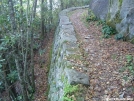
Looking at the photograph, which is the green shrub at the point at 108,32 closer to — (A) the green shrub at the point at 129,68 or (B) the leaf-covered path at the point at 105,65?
(B) the leaf-covered path at the point at 105,65

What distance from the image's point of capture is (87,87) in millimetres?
5246

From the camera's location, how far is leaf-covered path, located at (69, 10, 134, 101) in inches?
197

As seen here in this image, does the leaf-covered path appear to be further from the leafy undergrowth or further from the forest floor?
the leafy undergrowth

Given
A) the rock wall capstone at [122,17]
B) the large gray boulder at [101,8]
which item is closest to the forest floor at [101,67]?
the rock wall capstone at [122,17]

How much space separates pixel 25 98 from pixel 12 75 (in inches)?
53.6

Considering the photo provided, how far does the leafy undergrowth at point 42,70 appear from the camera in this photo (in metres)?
→ 9.25

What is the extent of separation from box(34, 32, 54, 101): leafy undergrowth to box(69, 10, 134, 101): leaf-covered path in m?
2.96

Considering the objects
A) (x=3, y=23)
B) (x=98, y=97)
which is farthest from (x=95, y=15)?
(x=98, y=97)

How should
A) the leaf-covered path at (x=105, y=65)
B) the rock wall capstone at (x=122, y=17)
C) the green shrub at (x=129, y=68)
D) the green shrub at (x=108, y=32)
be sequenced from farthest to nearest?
the green shrub at (x=108, y=32), the rock wall capstone at (x=122, y=17), the green shrub at (x=129, y=68), the leaf-covered path at (x=105, y=65)

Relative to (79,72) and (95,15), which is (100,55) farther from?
(95,15)

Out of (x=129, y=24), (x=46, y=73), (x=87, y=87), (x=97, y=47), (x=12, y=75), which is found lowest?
(x=46, y=73)

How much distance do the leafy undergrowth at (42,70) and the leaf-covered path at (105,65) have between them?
2.96 metres

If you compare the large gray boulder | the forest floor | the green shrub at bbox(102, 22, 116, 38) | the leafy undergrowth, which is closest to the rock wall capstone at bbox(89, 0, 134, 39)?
the green shrub at bbox(102, 22, 116, 38)

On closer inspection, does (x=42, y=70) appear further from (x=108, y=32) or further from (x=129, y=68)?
(x=129, y=68)
